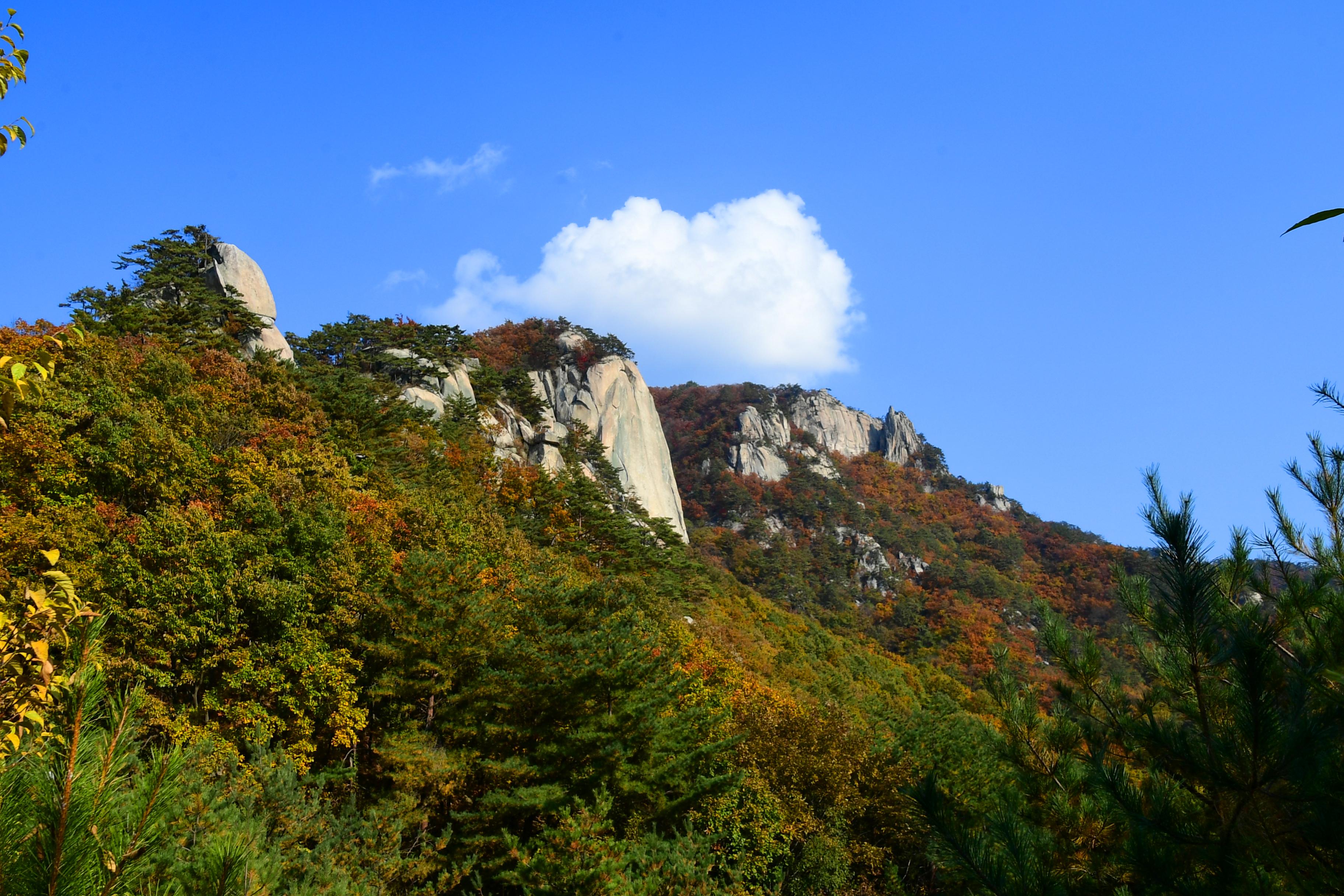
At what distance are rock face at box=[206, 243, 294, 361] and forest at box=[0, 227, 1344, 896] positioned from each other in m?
0.83

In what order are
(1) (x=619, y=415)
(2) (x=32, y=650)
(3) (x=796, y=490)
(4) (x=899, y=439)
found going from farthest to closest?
1. (4) (x=899, y=439)
2. (3) (x=796, y=490)
3. (1) (x=619, y=415)
4. (2) (x=32, y=650)

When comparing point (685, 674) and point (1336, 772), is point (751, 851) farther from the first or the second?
point (1336, 772)

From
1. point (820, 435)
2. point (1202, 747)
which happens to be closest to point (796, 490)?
point (820, 435)

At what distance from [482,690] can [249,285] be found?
28.0 metres

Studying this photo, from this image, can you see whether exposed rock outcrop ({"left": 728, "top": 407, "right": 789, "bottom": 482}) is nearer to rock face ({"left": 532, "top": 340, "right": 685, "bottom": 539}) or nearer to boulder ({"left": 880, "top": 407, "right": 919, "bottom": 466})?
boulder ({"left": 880, "top": 407, "right": 919, "bottom": 466})

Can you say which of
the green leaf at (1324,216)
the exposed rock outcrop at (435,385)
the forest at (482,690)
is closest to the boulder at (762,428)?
the exposed rock outcrop at (435,385)

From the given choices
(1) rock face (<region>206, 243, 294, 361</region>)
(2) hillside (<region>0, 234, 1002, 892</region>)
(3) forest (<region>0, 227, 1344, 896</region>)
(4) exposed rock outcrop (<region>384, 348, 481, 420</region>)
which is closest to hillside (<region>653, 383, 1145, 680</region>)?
(3) forest (<region>0, 227, 1344, 896</region>)

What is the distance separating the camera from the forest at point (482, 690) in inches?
137

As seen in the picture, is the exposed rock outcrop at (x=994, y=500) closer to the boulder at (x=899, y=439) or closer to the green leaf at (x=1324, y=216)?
the boulder at (x=899, y=439)

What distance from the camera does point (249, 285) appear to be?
3494 cm

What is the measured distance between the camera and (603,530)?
33.0 m

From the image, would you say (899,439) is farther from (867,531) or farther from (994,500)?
(867,531)

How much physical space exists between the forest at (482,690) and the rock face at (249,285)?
828mm

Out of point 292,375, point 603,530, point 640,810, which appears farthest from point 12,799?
point 603,530
